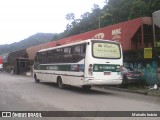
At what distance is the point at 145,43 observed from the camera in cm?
2342

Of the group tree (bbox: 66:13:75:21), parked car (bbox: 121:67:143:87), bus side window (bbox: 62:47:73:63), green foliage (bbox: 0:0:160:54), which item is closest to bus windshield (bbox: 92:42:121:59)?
bus side window (bbox: 62:47:73:63)

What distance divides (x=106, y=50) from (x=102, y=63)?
772 millimetres

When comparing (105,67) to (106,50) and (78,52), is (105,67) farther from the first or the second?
(78,52)

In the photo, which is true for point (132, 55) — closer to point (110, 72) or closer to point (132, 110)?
point (110, 72)

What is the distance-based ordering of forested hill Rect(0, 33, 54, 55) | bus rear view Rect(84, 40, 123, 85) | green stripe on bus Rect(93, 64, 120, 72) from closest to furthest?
bus rear view Rect(84, 40, 123, 85) → green stripe on bus Rect(93, 64, 120, 72) → forested hill Rect(0, 33, 54, 55)

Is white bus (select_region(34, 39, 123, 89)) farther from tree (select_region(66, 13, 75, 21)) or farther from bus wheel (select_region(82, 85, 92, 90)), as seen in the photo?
tree (select_region(66, 13, 75, 21))

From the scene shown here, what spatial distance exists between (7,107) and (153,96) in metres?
7.73

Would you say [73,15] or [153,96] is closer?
[153,96]

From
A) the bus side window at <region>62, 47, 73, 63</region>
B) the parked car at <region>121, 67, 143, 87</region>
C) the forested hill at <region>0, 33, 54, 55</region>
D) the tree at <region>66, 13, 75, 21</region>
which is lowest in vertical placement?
the parked car at <region>121, 67, 143, 87</region>

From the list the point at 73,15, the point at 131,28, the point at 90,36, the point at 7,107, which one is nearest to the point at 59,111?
the point at 7,107

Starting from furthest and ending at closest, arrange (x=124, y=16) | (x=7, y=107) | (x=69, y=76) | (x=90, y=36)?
(x=124, y=16) < (x=90, y=36) < (x=69, y=76) < (x=7, y=107)

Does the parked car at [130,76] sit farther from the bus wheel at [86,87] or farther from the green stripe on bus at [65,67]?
the green stripe on bus at [65,67]

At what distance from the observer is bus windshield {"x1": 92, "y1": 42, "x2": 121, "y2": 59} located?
16.6 meters

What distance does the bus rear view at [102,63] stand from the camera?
53.6ft
